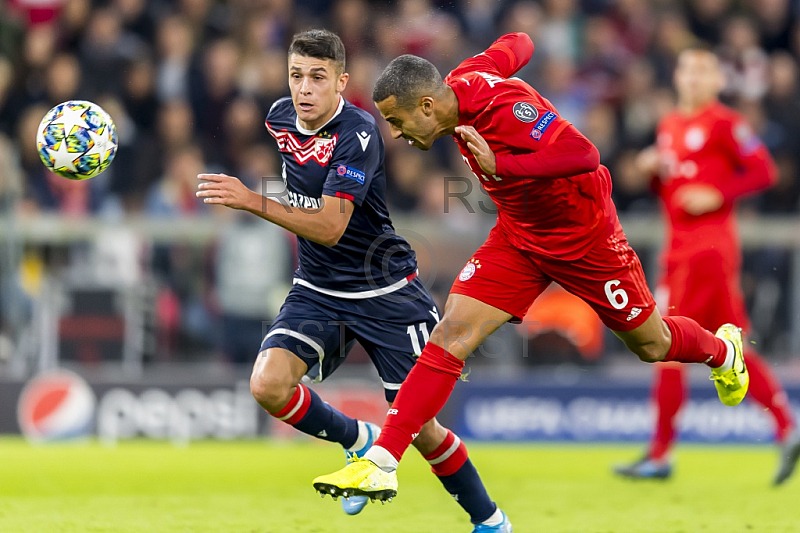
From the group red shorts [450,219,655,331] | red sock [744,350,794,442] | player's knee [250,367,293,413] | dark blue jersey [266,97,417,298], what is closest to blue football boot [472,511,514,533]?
red shorts [450,219,655,331]

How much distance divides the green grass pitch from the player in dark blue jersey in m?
0.58

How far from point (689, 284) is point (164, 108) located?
5.51 m

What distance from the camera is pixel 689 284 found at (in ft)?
26.4

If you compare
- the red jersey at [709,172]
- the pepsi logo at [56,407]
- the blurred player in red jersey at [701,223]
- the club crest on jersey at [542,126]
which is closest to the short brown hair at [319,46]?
the club crest on jersey at [542,126]

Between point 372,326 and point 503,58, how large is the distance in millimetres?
1494

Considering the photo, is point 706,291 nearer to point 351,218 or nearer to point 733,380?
point 733,380

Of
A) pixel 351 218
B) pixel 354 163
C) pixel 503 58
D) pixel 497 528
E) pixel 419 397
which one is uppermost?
pixel 503 58

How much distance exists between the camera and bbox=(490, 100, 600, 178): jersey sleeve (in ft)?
16.8

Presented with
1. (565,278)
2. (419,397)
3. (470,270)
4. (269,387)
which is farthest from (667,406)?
(269,387)

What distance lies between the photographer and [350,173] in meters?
5.43

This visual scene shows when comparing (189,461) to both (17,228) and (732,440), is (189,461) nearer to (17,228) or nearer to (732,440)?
(17,228)

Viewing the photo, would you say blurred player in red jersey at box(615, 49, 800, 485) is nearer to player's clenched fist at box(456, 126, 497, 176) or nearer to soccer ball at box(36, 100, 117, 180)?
player's clenched fist at box(456, 126, 497, 176)

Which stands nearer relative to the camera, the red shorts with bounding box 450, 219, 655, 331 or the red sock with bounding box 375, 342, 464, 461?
the red sock with bounding box 375, 342, 464, 461

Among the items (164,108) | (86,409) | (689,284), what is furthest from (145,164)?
(689,284)
